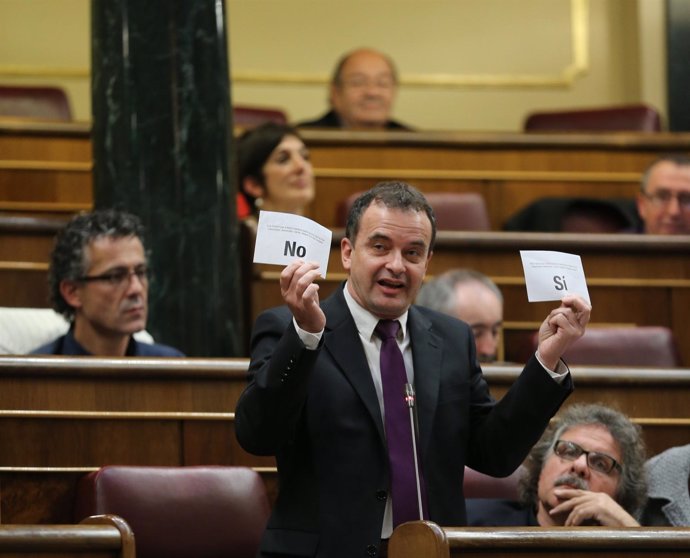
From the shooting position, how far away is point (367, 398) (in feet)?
6.43

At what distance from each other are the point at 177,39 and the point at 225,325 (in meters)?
0.65

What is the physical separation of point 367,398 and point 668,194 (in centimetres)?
216

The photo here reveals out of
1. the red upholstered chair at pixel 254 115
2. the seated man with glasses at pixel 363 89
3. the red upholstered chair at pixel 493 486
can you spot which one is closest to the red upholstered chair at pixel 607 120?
the seated man with glasses at pixel 363 89

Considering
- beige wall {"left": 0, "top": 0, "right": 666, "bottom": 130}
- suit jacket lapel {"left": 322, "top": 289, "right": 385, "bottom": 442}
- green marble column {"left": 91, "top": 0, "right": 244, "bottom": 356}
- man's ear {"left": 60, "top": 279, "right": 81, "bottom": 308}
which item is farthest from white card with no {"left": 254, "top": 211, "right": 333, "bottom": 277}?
beige wall {"left": 0, "top": 0, "right": 666, "bottom": 130}

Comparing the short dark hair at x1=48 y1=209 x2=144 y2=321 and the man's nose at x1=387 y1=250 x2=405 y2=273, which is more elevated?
the short dark hair at x1=48 y1=209 x2=144 y2=321

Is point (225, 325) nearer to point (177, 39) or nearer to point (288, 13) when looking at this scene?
point (177, 39)

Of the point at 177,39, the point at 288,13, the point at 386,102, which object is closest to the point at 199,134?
the point at 177,39

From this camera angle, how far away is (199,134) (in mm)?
3342

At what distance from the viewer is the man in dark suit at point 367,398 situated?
1.88 meters

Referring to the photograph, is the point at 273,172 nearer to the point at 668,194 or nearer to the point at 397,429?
the point at 668,194

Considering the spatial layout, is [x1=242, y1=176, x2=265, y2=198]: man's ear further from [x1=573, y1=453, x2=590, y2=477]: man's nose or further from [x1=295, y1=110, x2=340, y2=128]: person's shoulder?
[x1=573, y1=453, x2=590, y2=477]: man's nose

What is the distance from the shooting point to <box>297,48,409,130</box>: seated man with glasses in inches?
→ 182

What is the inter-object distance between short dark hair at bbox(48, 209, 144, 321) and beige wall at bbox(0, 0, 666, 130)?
2.89 meters

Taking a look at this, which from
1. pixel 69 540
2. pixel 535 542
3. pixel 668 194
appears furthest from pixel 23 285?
pixel 535 542
